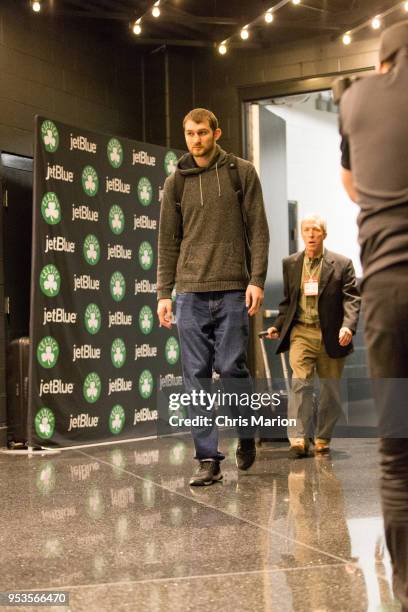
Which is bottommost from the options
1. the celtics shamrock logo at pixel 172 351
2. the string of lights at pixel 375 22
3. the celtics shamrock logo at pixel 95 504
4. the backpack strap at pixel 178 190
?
the celtics shamrock logo at pixel 95 504

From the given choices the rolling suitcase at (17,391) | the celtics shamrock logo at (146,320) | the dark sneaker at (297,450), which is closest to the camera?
the dark sneaker at (297,450)

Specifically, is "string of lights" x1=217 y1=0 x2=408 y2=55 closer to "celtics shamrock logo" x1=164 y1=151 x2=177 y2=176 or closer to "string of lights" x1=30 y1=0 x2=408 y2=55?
"string of lights" x1=30 y1=0 x2=408 y2=55

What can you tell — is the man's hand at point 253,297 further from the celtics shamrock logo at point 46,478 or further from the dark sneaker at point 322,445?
the dark sneaker at point 322,445

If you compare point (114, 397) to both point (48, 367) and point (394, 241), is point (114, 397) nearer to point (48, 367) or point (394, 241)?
point (48, 367)

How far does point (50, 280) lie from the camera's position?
5871mm

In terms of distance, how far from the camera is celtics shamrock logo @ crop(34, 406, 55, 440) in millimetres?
5746

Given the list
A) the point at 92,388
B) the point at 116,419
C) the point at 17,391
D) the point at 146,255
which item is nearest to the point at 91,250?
the point at 146,255

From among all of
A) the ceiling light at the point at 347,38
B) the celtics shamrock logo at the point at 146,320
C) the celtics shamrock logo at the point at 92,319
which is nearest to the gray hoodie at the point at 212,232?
the celtics shamrock logo at the point at 92,319

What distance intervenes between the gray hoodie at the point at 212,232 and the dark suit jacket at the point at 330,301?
146cm

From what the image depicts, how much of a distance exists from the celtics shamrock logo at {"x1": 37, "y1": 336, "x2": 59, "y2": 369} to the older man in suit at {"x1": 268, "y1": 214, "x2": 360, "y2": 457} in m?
1.38

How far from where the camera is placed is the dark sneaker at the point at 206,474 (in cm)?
425

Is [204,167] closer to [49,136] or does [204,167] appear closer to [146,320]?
[49,136]

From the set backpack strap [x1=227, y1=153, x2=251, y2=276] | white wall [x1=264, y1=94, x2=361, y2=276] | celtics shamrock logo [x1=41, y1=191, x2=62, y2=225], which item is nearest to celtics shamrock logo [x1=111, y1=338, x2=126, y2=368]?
celtics shamrock logo [x1=41, y1=191, x2=62, y2=225]

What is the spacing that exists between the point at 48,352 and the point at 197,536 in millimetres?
2840
